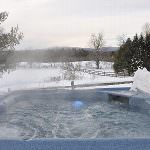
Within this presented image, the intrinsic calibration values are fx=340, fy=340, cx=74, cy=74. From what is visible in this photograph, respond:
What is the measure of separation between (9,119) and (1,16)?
16.2ft

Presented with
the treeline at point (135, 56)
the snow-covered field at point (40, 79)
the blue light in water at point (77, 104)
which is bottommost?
the blue light in water at point (77, 104)

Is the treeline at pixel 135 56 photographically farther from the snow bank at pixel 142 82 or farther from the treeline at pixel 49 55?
the snow bank at pixel 142 82

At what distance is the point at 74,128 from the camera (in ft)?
28.7

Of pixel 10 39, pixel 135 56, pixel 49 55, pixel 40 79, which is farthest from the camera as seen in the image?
pixel 49 55

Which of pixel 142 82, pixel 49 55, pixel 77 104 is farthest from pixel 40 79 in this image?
pixel 49 55

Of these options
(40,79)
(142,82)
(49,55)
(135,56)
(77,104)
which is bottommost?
(77,104)

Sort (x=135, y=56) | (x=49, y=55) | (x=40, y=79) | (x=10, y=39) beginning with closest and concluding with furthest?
(x=10, y=39)
(x=40, y=79)
(x=135, y=56)
(x=49, y=55)

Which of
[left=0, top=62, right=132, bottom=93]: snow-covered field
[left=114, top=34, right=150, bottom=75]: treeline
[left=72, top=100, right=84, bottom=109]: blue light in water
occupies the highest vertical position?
[left=114, top=34, right=150, bottom=75]: treeline

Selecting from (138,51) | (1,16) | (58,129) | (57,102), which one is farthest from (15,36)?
(138,51)

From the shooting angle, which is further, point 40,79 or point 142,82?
point 40,79

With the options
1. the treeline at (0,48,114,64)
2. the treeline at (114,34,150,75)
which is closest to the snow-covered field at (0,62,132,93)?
the treeline at (0,48,114,64)

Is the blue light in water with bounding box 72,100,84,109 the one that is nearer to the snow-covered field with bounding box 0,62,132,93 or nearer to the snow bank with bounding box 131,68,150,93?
the snow bank with bounding box 131,68,150,93

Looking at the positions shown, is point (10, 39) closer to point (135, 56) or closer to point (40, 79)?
point (40, 79)

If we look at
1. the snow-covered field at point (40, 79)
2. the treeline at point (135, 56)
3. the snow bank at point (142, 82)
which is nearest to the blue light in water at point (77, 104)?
the snow bank at point (142, 82)
